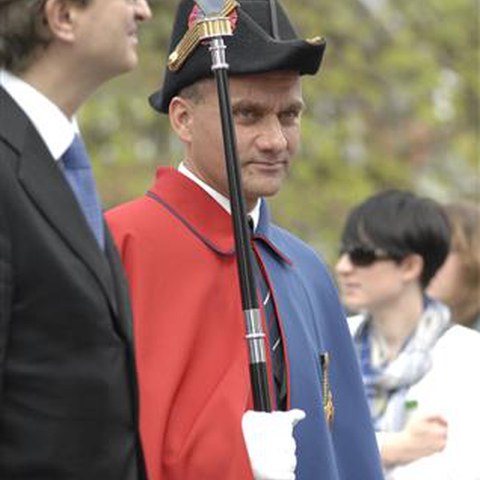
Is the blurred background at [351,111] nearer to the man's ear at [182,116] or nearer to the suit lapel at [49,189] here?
the man's ear at [182,116]

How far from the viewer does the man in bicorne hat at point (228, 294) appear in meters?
4.81

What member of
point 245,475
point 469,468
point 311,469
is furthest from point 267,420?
point 469,468

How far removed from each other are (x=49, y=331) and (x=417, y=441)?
2.71 metres

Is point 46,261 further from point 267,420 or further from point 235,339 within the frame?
point 235,339

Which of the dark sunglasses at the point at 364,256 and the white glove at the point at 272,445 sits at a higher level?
the dark sunglasses at the point at 364,256

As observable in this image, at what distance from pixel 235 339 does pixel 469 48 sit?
13.5 m

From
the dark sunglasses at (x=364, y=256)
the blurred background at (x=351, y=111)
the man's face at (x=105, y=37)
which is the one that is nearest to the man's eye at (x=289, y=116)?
the man's face at (x=105, y=37)

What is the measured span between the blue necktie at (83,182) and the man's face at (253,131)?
105 centimetres

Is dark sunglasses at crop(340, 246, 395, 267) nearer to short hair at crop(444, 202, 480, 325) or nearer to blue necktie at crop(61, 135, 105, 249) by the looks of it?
short hair at crop(444, 202, 480, 325)

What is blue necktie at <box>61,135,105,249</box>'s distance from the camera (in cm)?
396

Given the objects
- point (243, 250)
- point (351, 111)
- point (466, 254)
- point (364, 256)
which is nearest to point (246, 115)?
point (243, 250)

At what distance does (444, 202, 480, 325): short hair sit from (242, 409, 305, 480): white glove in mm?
3129

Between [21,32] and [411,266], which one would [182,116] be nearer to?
[21,32]

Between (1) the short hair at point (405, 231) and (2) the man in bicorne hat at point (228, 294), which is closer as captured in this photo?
(2) the man in bicorne hat at point (228, 294)
